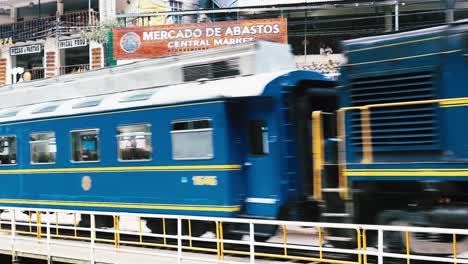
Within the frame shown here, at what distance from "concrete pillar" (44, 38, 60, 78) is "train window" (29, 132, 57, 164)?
833 inches

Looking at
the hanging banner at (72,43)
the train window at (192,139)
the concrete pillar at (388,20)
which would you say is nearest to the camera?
the train window at (192,139)

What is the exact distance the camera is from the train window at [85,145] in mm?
13828

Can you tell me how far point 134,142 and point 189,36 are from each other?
1712 centimetres

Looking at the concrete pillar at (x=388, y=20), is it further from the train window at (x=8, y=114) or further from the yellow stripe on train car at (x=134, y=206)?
the yellow stripe on train car at (x=134, y=206)

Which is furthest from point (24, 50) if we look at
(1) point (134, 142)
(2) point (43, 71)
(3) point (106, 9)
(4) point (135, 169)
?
(4) point (135, 169)

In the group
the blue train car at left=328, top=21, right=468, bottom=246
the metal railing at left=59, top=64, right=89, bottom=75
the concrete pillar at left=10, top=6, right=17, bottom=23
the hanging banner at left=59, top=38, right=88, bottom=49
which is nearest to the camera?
the blue train car at left=328, top=21, right=468, bottom=246

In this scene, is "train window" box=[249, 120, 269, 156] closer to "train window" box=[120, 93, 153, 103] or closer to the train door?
the train door

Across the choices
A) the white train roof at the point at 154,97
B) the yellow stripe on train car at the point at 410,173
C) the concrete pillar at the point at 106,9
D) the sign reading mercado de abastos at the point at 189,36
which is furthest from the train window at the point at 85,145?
the concrete pillar at the point at 106,9

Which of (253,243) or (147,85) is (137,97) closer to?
(147,85)

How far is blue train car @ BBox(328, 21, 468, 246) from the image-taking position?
854cm

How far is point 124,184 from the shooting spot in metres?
13.1

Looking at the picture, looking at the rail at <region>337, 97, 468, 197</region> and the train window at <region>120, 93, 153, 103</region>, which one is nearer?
the rail at <region>337, 97, 468, 197</region>

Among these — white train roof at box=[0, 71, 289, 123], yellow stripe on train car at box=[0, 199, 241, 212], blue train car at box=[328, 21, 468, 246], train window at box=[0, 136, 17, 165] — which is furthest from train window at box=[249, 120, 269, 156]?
train window at box=[0, 136, 17, 165]

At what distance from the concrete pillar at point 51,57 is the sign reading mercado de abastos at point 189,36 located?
6.84 m
